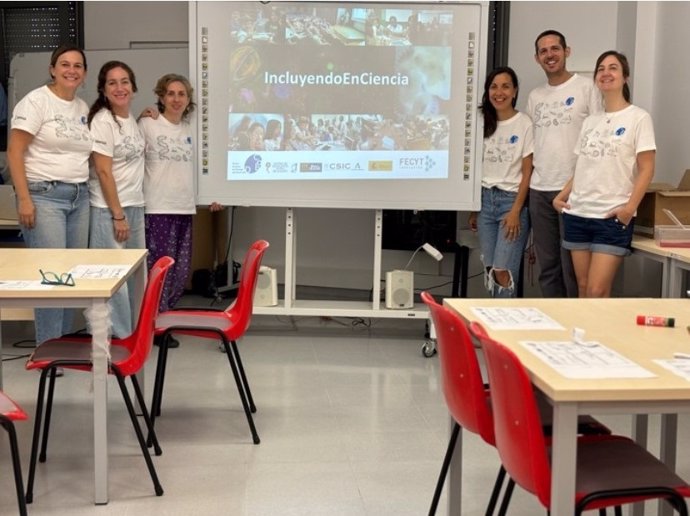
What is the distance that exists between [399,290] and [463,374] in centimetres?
312

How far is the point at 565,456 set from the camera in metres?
1.70

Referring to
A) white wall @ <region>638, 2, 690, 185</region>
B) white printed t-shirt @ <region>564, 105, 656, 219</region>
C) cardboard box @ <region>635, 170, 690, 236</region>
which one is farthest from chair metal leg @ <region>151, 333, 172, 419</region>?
white wall @ <region>638, 2, 690, 185</region>

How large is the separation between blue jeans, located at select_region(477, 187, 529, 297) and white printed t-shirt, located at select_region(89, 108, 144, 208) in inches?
80.1

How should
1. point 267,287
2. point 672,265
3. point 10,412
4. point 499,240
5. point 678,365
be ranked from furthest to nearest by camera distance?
point 267,287
point 499,240
point 672,265
point 10,412
point 678,365

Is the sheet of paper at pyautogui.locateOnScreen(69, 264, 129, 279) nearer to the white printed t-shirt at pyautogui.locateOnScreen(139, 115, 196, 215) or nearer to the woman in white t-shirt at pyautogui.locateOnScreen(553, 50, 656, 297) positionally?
the white printed t-shirt at pyautogui.locateOnScreen(139, 115, 196, 215)

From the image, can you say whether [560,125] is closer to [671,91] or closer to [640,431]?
[671,91]

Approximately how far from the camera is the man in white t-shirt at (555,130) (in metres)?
4.72

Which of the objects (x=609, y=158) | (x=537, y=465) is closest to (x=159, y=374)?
(x=537, y=465)

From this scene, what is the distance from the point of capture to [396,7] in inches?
204

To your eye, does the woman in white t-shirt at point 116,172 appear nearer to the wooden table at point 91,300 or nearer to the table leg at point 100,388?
the wooden table at point 91,300

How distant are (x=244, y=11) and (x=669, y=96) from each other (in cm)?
272

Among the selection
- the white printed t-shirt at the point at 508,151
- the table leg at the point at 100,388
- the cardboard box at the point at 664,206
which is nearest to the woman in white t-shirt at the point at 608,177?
the cardboard box at the point at 664,206

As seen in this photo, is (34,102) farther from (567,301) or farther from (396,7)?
(567,301)

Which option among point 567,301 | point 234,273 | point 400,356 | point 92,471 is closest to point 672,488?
point 567,301
